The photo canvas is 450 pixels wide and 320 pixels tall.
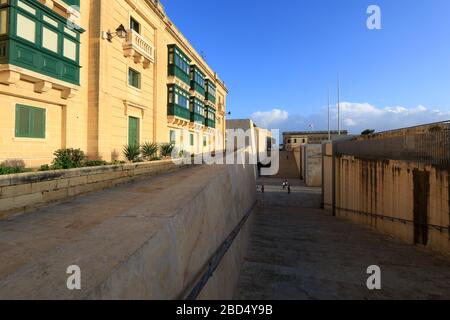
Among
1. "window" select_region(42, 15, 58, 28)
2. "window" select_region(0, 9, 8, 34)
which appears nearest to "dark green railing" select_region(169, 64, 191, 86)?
"window" select_region(42, 15, 58, 28)

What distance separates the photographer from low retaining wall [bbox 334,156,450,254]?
9.01 meters

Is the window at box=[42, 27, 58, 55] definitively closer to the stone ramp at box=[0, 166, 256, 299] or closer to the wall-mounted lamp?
the wall-mounted lamp

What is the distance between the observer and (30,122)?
342 inches

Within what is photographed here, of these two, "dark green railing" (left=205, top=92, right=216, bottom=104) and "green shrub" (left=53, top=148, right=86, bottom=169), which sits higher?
"dark green railing" (left=205, top=92, right=216, bottom=104)

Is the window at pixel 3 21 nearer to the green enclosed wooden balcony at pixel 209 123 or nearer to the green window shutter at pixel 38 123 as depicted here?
the green window shutter at pixel 38 123

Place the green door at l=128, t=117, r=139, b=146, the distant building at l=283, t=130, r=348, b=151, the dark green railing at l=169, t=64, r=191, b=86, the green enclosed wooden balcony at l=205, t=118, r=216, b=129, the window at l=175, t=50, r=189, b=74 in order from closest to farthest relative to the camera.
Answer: the green door at l=128, t=117, r=139, b=146
the dark green railing at l=169, t=64, r=191, b=86
the window at l=175, t=50, r=189, b=74
the green enclosed wooden balcony at l=205, t=118, r=216, b=129
the distant building at l=283, t=130, r=348, b=151

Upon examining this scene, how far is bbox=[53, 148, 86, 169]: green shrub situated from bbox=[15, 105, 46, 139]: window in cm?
149

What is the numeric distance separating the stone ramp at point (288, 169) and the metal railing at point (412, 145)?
85.0ft

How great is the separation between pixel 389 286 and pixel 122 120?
13517 mm

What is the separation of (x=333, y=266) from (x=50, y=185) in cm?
863

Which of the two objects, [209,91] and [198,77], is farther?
[209,91]

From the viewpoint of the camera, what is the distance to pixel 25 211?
206 inches

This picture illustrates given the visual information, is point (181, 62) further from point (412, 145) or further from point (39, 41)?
point (412, 145)

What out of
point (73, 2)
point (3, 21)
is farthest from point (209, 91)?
point (3, 21)
